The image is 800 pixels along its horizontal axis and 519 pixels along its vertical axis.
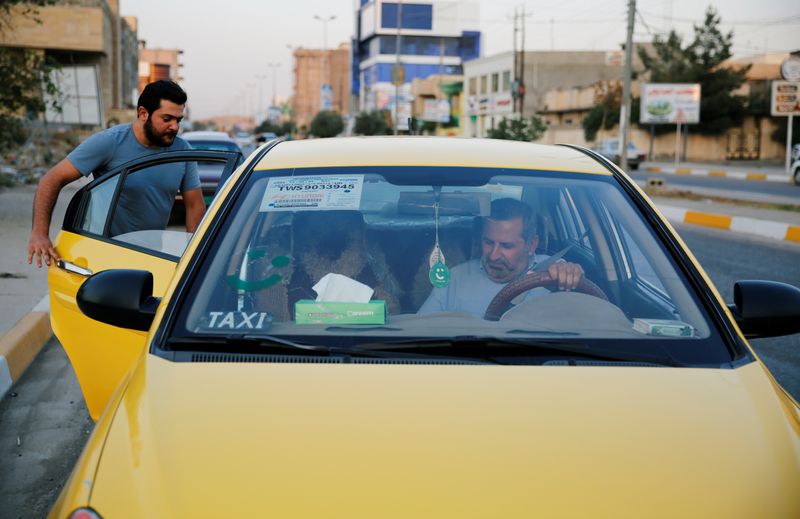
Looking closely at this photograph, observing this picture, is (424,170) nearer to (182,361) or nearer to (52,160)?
(182,361)

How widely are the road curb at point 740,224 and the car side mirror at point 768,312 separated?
507 inches

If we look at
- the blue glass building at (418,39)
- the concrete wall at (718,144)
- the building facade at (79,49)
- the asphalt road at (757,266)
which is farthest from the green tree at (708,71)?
the blue glass building at (418,39)

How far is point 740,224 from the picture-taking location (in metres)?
16.5

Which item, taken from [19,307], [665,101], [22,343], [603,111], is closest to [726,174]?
[665,101]

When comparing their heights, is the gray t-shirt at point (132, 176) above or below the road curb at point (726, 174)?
above

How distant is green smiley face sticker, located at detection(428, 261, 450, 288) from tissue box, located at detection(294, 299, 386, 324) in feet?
0.93

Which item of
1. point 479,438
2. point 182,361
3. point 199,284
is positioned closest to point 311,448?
point 479,438

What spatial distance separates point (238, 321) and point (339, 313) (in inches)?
10.6

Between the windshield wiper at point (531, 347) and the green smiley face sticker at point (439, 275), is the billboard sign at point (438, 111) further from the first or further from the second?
the windshield wiper at point (531, 347)

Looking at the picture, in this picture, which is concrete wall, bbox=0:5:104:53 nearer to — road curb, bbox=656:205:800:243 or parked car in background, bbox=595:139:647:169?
parked car in background, bbox=595:139:647:169

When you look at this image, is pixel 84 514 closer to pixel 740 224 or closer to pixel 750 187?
pixel 740 224

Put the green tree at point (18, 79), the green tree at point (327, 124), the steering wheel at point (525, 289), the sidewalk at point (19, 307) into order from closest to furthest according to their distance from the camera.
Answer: the steering wheel at point (525, 289), the sidewalk at point (19, 307), the green tree at point (18, 79), the green tree at point (327, 124)

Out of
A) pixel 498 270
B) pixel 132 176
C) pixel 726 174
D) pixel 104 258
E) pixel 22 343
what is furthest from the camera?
pixel 726 174

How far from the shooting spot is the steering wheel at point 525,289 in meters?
2.88
